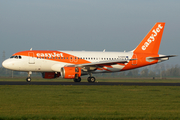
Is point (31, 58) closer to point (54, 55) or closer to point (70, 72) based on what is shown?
point (54, 55)

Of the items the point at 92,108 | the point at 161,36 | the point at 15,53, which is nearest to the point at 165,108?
the point at 92,108

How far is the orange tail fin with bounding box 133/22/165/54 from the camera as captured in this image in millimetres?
42188

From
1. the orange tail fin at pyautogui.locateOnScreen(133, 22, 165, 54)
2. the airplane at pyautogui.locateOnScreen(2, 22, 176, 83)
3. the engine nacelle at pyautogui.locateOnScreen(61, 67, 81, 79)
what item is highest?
the orange tail fin at pyautogui.locateOnScreen(133, 22, 165, 54)

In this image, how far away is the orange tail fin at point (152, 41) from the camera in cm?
4219

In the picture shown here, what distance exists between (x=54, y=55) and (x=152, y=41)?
588 inches

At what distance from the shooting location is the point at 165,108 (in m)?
13.8

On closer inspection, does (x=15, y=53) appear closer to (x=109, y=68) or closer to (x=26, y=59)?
(x=26, y=59)

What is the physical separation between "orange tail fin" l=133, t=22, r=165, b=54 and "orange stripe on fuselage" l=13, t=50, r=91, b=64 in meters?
9.47

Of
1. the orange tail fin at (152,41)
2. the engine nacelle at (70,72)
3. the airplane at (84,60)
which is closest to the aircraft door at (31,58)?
the airplane at (84,60)

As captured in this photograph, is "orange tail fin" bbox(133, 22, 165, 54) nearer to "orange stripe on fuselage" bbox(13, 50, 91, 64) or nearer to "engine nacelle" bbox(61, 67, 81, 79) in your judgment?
"orange stripe on fuselage" bbox(13, 50, 91, 64)

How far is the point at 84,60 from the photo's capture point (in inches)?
1518

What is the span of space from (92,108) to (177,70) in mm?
109840

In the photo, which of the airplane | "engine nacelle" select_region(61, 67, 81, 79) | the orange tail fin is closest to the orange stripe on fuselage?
the airplane

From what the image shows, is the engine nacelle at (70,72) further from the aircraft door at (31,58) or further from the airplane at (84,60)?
the aircraft door at (31,58)
